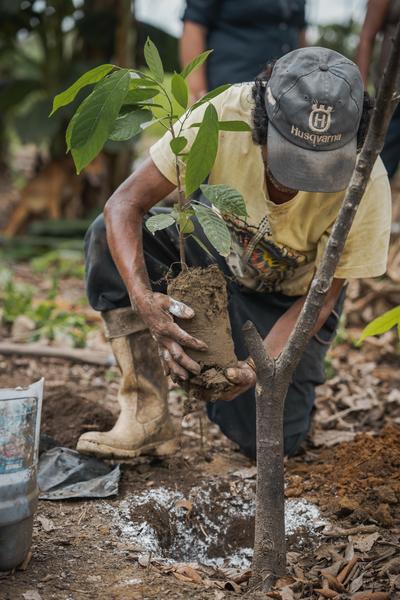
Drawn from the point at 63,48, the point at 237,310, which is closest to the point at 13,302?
the point at 237,310

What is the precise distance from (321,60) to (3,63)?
8.75 metres

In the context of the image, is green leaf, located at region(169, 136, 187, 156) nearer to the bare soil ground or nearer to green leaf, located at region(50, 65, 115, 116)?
green leaf, located at region(50, 65, 115, 116)

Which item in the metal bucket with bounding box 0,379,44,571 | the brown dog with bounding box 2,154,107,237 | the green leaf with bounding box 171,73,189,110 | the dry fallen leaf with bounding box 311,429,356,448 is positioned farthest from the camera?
the brown dog with bounding box 2,154,107,237

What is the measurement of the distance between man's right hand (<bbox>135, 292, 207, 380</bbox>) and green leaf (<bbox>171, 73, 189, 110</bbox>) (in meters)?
0.55

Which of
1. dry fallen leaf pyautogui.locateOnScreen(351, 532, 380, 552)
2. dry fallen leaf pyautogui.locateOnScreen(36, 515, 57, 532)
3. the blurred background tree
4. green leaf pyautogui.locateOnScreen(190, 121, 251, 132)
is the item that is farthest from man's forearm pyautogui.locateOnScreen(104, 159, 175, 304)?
the blurred background tree

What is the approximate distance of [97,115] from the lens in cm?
195

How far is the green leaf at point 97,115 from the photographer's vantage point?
1936mm

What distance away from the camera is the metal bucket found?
1870 mm

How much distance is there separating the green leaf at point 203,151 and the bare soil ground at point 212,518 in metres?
0.94

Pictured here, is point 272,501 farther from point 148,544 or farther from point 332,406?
point 332,406

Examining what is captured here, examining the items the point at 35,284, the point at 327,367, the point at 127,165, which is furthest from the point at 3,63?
the point at 327,367

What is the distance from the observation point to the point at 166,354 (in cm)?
228

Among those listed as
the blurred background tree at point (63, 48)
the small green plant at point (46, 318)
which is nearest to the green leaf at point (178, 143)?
the small green plant at point (46, 318)

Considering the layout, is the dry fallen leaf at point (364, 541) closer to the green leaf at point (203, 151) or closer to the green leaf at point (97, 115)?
the green leaf at point (203, 151)
